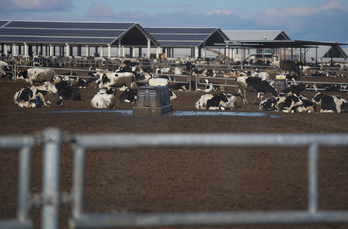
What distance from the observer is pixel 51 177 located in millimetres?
3148

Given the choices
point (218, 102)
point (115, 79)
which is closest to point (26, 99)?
point (218, 102)

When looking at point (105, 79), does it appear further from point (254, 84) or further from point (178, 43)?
point (178, 43)

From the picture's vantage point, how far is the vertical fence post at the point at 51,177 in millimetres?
3123

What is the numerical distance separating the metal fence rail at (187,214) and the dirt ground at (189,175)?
2.40 metres

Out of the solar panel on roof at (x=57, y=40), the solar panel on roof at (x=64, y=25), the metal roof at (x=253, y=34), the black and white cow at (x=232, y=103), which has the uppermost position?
the metal roof at (x=253, y=34)

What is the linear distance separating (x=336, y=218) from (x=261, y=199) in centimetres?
355

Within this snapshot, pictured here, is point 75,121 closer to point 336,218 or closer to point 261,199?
point 261,199

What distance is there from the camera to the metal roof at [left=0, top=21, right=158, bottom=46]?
56.2 m

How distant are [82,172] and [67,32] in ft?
189

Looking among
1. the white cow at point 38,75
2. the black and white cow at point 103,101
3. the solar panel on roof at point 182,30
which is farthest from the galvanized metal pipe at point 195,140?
the solar panel on roof at point 182,30

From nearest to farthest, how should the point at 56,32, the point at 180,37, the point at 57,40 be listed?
the point at 57,40 → the point at 56,32 → the point at 180,37

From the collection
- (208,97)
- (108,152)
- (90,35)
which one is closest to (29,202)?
(108,152)

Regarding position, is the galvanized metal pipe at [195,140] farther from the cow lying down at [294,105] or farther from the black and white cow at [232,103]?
the black and white cow at [232,103]

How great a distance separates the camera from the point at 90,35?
5738cm
